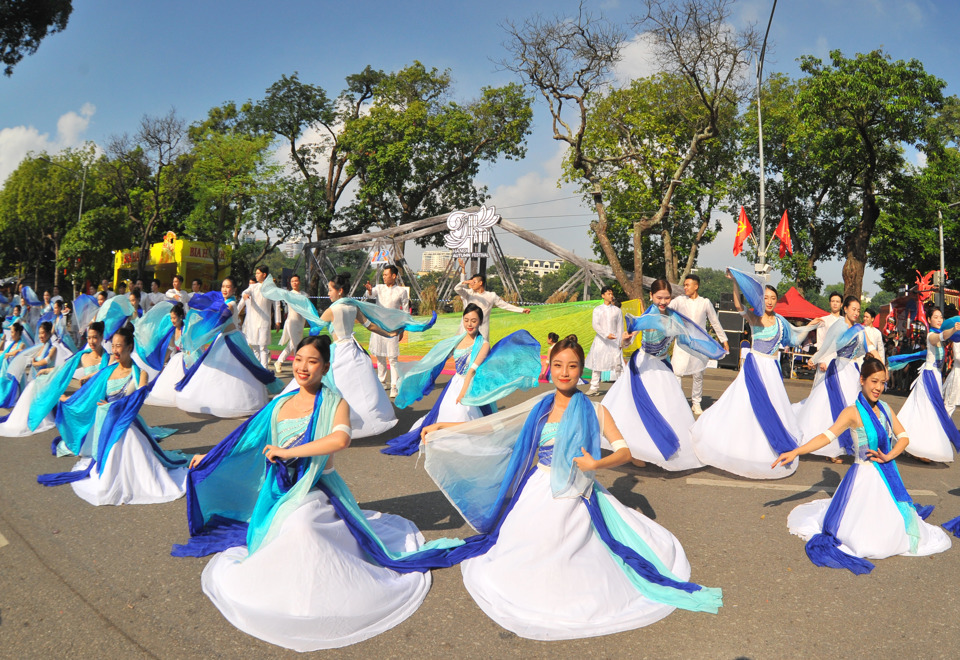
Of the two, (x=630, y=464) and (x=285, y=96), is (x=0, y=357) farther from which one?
(x=285, y=96)

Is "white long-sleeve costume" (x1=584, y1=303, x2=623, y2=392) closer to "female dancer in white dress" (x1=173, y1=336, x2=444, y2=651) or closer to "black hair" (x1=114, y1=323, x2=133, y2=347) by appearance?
"black hair" (x1=114, y1=323, x2=133, y2=347)

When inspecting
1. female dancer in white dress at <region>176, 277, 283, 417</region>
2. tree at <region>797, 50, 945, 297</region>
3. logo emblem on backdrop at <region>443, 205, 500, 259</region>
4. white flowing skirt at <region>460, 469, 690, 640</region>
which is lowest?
white flowing skirt at <region>460, 469, 690, 640</region>

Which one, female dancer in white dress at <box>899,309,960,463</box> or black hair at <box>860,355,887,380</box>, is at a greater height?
black hair at <box>860,355,887,380</box>

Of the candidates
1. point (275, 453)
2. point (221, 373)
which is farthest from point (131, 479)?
point (221, 373)

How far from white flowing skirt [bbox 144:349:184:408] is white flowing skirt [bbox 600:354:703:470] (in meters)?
5.91

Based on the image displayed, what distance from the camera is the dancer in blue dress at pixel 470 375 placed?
217 inches

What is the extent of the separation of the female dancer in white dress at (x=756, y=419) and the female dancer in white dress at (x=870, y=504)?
1.77 m

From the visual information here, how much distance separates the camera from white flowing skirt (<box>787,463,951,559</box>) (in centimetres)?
469

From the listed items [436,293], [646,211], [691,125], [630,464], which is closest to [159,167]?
[436,293]

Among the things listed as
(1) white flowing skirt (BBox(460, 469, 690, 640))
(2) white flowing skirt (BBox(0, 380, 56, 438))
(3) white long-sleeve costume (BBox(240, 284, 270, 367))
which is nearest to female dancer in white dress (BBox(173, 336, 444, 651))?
(1) white flowing skirt (BBox(460, 469, 690, 640))

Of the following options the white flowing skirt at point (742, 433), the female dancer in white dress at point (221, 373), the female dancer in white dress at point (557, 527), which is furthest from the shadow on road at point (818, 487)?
the female dancer in white dress at point (221, 373)

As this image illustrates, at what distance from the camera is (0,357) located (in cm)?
952

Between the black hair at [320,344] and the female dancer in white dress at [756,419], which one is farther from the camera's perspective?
the female dancer in white dress at [756,419]

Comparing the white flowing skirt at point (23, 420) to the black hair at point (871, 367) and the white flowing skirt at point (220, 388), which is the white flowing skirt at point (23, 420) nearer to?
the white flowing skirt at point (220, 388)
